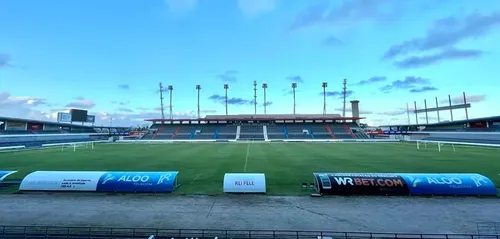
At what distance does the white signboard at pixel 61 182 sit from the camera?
1669cm

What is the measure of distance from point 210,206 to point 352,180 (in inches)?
354

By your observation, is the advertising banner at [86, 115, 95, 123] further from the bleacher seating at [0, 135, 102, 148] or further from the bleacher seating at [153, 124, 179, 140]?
the bleacher seating at [153, 124, 179, 140]

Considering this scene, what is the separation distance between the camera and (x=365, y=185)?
1589 cm

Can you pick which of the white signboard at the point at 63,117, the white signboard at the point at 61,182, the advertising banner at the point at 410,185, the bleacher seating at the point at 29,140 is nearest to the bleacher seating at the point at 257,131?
the bleacher seating at the point at 29,140

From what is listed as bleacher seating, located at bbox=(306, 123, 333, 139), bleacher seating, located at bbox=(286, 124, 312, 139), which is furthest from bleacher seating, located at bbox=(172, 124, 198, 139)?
bleacher seating, located at bbox=(306, 123, 333, 139)

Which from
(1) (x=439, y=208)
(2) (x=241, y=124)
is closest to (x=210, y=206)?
(1) (x=439, y=208)

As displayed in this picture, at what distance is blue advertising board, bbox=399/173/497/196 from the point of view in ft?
50.9

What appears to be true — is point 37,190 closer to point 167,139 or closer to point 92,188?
point 92,188

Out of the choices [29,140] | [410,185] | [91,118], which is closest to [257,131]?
[29,140]

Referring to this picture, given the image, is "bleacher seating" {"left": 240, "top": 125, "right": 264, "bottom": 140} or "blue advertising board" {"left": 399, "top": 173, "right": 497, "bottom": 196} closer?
"blue advertising board" {"left": 399, "top": 173, "right": 497, "bottom": 196}

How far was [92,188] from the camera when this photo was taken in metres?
16.7

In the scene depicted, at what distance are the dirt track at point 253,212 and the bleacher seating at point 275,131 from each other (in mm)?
67209

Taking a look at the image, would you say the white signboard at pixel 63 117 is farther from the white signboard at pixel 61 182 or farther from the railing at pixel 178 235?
the railing at pixel 178 235

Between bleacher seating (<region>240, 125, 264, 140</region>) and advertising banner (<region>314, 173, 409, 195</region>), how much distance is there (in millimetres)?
65969
